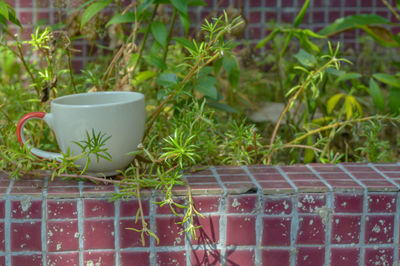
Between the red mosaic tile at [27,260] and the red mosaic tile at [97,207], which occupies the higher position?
the red mosaic tile at [97,207]

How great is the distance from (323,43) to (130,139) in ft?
5.24

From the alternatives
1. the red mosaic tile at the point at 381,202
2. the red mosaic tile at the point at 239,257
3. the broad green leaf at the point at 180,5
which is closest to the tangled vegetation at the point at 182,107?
the broad green leaf at the point at 180,5

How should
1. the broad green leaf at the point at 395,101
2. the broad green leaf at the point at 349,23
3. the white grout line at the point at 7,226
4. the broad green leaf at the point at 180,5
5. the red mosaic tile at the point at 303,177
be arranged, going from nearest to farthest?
the white grout line at the point at 7,226, the red mosaic tile at the point at 303,177, the broad green leaf at the point at 180,5, the broad green leaf at the point at 395,101, the broad green leaf at the point at 349,23

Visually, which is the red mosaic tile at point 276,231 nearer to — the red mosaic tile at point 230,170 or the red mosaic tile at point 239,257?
the red mosaic tile at point 239,257

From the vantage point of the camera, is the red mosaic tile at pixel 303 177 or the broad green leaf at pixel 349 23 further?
the broad green leaf at pixel 349 23

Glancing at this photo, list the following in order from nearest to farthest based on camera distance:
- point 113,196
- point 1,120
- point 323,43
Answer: point 113,196 → point 1,120 → point 323,43

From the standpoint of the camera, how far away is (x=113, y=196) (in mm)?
1075

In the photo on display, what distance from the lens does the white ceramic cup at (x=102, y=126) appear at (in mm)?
1087

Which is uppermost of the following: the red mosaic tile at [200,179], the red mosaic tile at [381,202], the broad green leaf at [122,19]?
the broad green leaf at [122,19]

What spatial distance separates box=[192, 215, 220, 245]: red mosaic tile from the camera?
1097mm

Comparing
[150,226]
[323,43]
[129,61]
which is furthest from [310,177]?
[323,43]

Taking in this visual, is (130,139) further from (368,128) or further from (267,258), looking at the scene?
(368,128)

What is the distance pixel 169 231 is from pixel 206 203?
0.09 metres

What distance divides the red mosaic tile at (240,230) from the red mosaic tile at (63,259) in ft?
1.01
